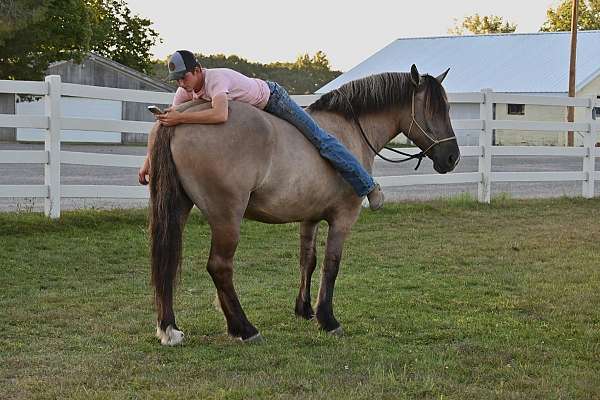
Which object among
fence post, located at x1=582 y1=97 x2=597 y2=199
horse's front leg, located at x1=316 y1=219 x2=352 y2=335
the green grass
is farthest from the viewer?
fence post, located at x1=582 y1=97 x2=597 y2=199

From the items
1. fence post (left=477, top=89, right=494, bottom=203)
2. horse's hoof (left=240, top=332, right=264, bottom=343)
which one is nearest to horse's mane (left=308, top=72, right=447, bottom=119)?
horse's hoof (left=240, top=332, right=264, bottom=343)

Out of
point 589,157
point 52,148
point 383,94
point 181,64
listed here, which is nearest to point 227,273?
point 181,64

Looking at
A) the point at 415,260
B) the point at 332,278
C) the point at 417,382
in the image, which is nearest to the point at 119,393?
the point at 417,382

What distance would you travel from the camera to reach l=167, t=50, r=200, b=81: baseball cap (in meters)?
5.44

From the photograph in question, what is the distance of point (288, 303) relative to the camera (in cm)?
693

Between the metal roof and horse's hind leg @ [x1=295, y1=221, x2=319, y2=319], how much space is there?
1347 inches

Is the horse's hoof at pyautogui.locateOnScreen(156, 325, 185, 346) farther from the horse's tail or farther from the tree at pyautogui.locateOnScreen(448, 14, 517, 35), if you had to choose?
the tree at pyautogui.locateOnScreen(448, 14, 517, 35)

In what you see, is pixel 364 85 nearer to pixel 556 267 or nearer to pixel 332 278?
pixel 332 278

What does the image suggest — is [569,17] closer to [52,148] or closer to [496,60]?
[496,60]

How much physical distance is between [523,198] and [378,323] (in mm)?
9077

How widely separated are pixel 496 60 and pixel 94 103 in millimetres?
20870

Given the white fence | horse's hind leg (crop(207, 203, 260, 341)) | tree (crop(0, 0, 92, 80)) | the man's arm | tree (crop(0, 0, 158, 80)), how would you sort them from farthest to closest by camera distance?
tree (crop(0, 0, 92, 80)) → tree (crop(0, 0, 158, 80)) → the white fence → horse's hind leg (crop(207, 203, 260, 341)) → the man's arm

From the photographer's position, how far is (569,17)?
6469 cm

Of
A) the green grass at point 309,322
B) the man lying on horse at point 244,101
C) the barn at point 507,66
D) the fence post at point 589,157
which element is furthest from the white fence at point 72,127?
the barn at point 507,66
